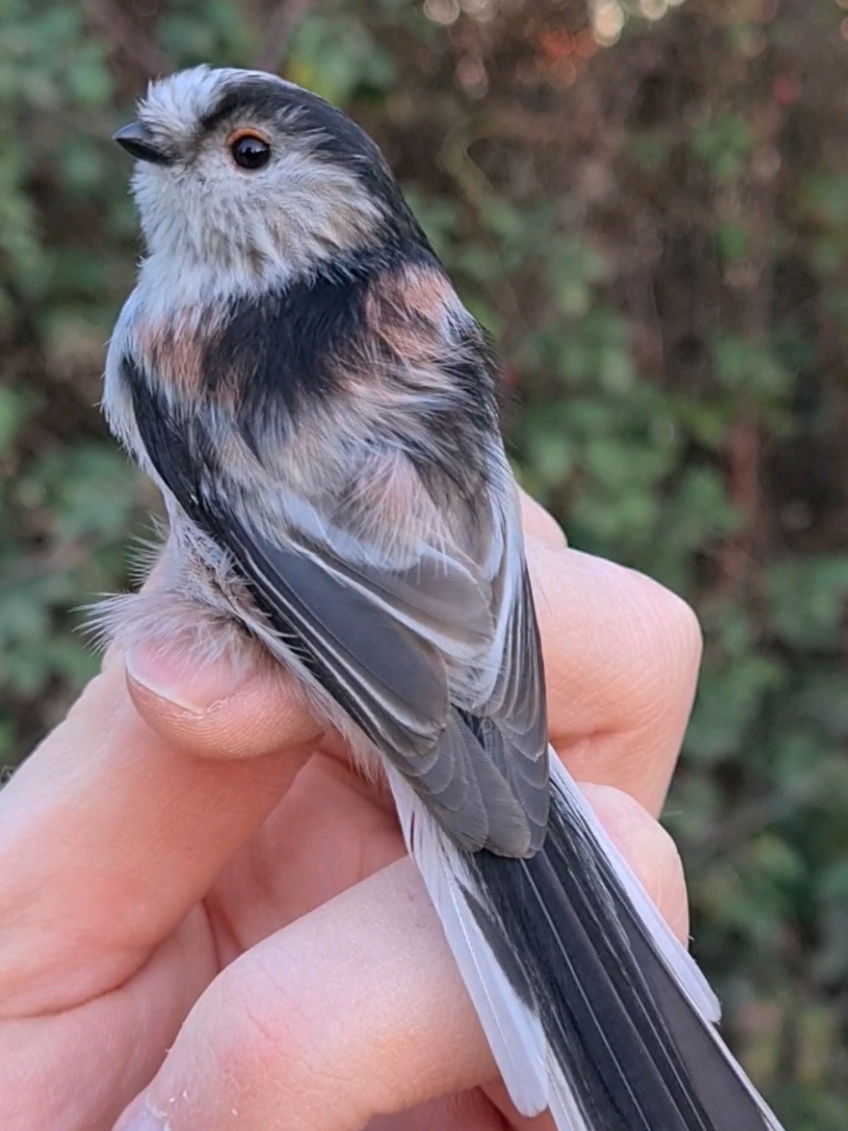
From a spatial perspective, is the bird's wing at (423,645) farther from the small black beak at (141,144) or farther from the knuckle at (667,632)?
the small black beak at (141,144)

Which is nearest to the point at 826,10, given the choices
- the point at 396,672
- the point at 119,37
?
the point at 119,37

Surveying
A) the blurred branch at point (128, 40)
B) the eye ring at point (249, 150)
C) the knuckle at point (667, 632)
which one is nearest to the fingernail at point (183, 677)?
the knuckle at point (667, 632)

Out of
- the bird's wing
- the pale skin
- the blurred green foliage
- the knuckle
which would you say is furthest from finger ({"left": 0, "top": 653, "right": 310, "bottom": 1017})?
the blurred green foliage

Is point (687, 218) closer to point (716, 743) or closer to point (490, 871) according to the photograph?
point (716, 743)

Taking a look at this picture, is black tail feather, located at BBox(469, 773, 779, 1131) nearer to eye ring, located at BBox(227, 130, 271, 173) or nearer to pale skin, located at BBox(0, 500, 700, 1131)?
pale skin, located at BBox(0, 500, 700, 1131)

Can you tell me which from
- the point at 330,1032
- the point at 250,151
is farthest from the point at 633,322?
the point at 330,1032

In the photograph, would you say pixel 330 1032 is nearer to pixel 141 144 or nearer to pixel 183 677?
pixel 183 677
